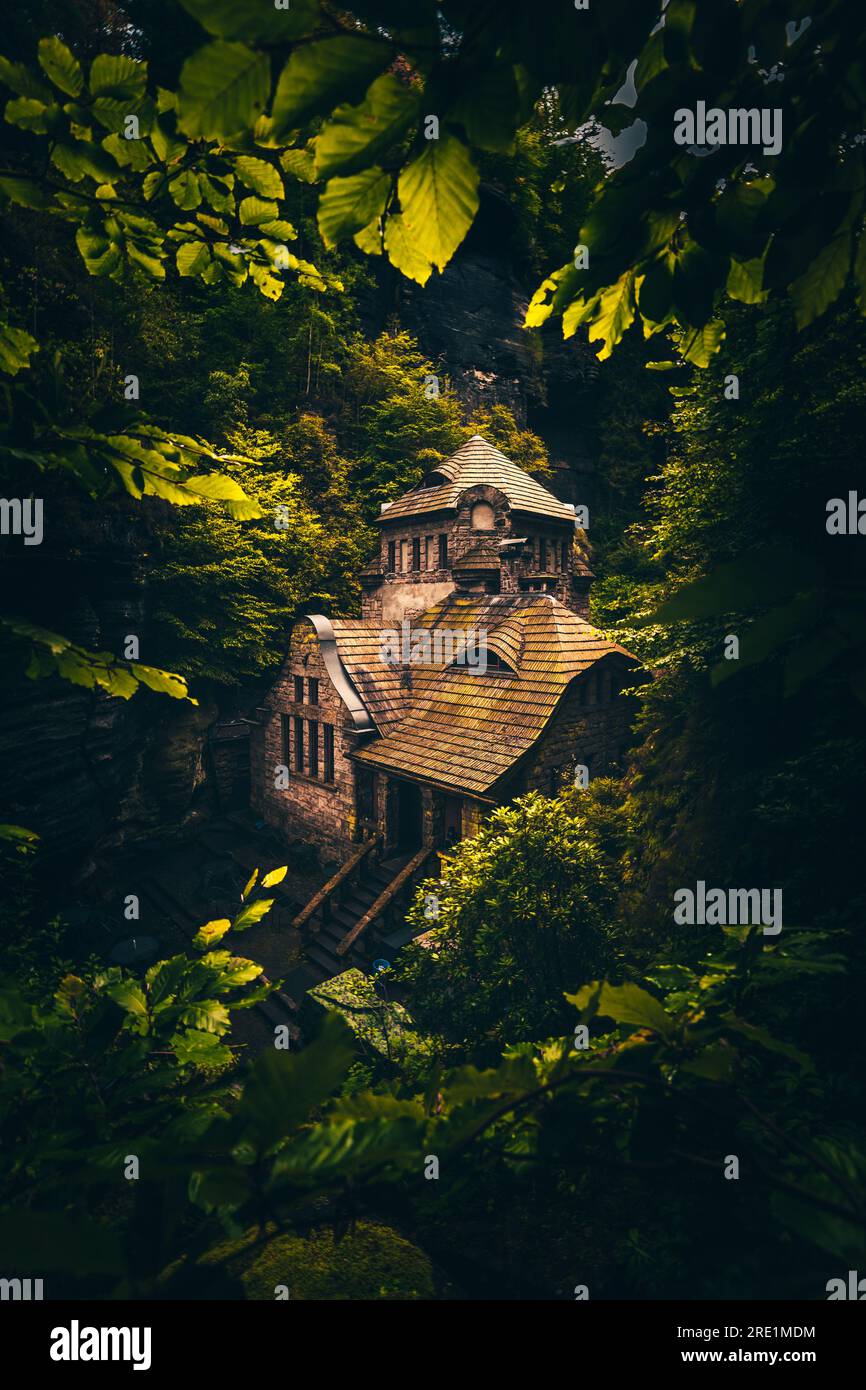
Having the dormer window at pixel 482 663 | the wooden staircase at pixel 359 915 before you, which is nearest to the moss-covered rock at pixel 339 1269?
the wooden staircase at pixel 359 915

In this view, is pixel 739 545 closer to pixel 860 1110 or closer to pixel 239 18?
pixel 860 1110

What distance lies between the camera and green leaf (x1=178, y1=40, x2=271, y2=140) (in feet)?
3.24

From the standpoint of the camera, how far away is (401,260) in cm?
144

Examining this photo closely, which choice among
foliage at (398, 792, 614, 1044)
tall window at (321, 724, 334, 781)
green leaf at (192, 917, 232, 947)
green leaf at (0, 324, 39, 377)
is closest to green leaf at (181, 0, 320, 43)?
green leaf at (0, 324, 39, 377)

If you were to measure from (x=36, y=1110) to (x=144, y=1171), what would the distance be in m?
1.39

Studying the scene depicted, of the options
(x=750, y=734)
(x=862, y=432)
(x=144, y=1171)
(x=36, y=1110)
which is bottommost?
(x=36, y=1110)

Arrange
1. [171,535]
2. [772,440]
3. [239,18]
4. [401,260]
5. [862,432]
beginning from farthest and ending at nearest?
[171,535], [772,440], [862,432], [401,260], [239,18]

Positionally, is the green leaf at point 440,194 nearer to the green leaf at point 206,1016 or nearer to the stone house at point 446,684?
the green leaf at point 206,1016

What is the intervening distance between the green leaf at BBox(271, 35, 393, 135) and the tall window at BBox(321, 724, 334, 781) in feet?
46.3

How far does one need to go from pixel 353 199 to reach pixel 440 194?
19 cm

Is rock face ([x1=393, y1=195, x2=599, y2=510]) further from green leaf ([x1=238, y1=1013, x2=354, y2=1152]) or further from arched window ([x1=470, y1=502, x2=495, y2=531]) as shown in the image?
green leaf ([x1=238, y1=1013, x2=354, y2=1152])

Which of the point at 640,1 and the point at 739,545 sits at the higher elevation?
the point at 739,545

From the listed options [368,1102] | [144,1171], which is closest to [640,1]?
[368,1102]

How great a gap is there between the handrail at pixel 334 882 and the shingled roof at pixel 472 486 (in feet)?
29.6
